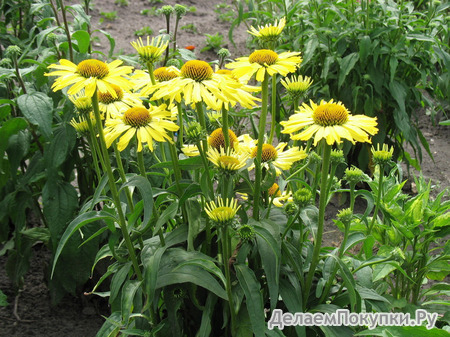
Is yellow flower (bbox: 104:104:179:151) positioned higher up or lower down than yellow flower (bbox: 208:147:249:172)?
higher up

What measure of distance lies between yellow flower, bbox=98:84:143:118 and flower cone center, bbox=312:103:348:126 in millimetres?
470

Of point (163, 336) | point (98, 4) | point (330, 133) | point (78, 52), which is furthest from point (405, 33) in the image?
point (98, 4)

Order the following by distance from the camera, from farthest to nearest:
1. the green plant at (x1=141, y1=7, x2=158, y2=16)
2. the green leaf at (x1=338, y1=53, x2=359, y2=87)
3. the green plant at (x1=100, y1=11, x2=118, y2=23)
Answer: the green plant at (x1=141, y1=7, x2=158, y2=16) → the green plant at (x1=100, y1=11, x2=118, y2=23) → the green leaf at (x1=338, y1=53, x2=359, y2=87)

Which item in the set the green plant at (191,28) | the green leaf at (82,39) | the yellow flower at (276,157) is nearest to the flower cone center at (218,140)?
the yellow flower at (276,157)

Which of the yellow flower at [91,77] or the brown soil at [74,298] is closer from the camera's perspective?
the yellow flower at [91,77]

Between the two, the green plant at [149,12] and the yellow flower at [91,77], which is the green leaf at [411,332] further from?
the green plant at [149,12]

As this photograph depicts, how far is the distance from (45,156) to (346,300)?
119cm

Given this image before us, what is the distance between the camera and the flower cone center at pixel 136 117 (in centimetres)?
128

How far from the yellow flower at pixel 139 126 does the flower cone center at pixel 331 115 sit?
0.34m

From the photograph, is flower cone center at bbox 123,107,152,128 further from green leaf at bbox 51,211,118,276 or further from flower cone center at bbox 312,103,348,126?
flower cone center at bbox 312,103,348,126

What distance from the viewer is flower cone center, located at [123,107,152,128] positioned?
1.28 meters

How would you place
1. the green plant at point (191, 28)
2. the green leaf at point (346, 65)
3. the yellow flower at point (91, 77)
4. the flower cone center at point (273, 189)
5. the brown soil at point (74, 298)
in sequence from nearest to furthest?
the yellow flower at point (91, 77)
the flower cone center at point (273, 189)
the brown soil at point (74, 298)
the green leaf at point (346, 65)
the green plant at point (191, 28)

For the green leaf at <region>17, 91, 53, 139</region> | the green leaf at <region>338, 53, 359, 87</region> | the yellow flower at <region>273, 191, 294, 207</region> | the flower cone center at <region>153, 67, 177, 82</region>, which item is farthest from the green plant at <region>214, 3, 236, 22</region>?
the flower cone center at <region>153, 67, 177, 82</region>

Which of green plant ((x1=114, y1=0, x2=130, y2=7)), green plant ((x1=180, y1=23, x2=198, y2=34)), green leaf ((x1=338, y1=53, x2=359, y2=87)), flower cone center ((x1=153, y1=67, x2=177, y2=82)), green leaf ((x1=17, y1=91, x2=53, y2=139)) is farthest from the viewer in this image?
green plant ((x1=114, y1=0, x2=130, y2=7))
